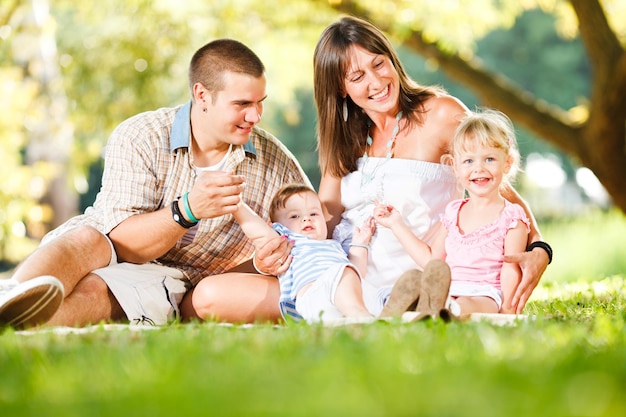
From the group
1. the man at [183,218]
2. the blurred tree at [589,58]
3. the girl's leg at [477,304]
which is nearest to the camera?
the girl's leg at [477,304]

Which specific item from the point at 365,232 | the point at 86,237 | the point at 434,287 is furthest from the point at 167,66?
the point at 434,287

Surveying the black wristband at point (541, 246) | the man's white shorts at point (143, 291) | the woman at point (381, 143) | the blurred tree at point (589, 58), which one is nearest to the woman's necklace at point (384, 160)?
the woman at point (381, 143)

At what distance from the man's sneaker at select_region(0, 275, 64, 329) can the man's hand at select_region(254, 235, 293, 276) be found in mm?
911

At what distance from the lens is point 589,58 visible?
29.0 ft

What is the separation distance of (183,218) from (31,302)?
2.88 feet

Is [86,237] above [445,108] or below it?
below

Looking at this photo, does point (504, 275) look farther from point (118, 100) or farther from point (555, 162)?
point (555, 162)

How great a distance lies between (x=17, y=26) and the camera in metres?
12.2

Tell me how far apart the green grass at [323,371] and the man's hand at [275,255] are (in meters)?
0.82

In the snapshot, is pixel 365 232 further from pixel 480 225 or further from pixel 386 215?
pixel 480 225

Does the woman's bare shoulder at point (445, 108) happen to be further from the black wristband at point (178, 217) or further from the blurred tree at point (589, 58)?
the blurred tree at point (589, 58)

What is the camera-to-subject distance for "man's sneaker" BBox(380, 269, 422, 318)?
316 cm

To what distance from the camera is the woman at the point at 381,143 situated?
13.6 feet

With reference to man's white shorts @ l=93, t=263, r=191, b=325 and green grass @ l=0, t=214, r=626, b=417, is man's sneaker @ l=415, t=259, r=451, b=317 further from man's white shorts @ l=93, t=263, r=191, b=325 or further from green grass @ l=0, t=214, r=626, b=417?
man's white shorts @ l=93, t=263, r=191, b=325
